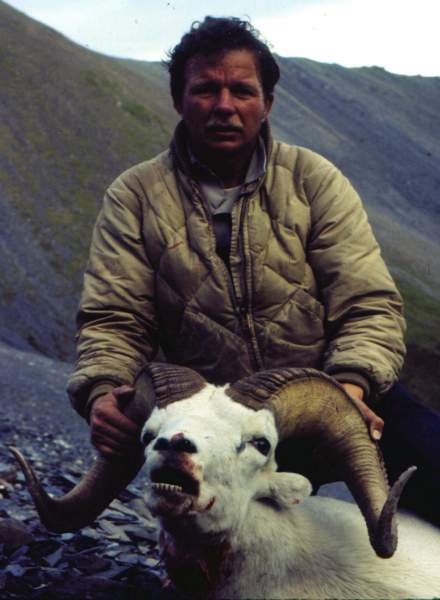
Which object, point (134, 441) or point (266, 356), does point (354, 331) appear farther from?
point (134, 441)

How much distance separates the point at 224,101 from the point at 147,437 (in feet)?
7.12

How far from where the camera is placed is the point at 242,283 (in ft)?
20.1

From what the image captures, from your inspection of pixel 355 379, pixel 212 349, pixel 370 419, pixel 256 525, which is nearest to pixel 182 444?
pixel 256 525

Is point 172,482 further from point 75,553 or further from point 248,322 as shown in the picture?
point 75,553

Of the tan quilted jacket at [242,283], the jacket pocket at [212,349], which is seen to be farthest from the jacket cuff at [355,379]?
the jacket pocket at [212,349]

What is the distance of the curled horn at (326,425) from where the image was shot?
17.1 feet

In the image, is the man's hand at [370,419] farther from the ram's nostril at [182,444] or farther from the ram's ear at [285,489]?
the ram's nostril at [182,444]

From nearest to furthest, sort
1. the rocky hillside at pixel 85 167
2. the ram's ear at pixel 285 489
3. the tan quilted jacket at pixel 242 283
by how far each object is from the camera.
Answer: the ram's ear at pixel 285 489 < the tan quilted jacket at pixel 242 283 < the rocky hillside at pixel 85 167

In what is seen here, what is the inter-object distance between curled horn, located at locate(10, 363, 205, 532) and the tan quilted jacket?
443mm

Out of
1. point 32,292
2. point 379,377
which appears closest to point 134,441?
point 379,377

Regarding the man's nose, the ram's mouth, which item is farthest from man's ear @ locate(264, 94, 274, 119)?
the ram's mouth

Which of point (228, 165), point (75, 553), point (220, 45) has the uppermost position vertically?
point (220, 45)

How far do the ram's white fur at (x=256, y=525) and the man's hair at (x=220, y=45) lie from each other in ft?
7.48

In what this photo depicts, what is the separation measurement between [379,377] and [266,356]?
741 mm
